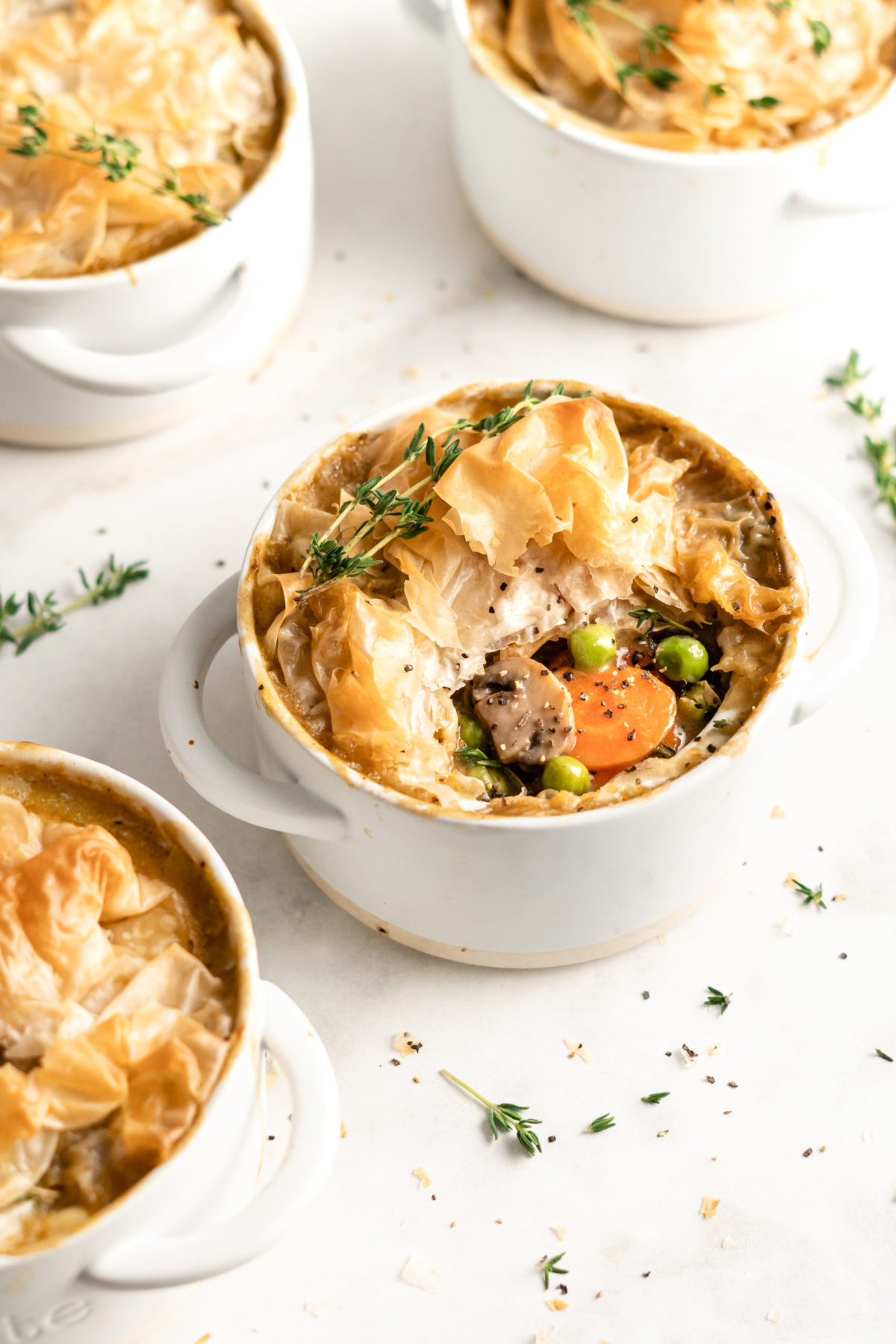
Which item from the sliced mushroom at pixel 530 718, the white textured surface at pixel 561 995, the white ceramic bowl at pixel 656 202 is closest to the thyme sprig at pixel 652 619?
the sliced mushroom at pixel 530 718

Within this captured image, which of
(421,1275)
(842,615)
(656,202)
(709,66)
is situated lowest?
(421,1275)

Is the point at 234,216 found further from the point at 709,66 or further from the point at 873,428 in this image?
the point at 873,428

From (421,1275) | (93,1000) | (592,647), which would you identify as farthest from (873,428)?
(93,1000)

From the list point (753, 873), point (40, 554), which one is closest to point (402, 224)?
point (40, 554)

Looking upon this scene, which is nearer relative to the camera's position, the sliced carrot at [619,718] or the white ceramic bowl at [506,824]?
the white ceramic bowl at [506,824]

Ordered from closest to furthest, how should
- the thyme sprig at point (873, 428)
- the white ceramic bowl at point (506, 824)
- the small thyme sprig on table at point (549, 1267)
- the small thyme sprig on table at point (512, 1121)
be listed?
the white ceramic bowl at point (506, 824) → the small thyme sprig on table at point (549, 1267) → the small thyme sprig on table at point (512, 1121) → the thyme sprig at point (873, 428)

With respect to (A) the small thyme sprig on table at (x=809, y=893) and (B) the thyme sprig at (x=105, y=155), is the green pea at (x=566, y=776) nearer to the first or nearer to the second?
(A) the small thyme sprig on table at (x=809, y=893)

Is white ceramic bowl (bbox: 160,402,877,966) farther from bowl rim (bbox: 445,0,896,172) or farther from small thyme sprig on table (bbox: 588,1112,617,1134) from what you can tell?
bowl rim (bbox: 445,0,896,172)

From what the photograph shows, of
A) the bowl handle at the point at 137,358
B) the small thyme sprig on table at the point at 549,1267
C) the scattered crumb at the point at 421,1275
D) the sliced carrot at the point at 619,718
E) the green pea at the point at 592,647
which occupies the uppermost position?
the green pea at the point at 592,647
